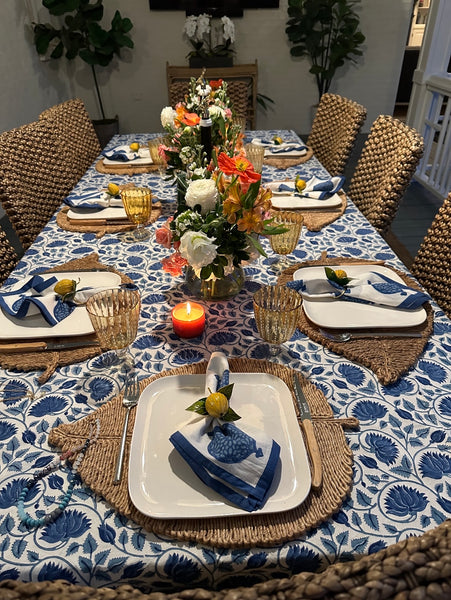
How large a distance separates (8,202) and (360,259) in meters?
1.16

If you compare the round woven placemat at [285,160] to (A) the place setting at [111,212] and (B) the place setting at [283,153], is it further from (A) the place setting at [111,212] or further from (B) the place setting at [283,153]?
(A) the place setting at [111,212]

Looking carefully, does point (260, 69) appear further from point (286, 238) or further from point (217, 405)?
point (217, 405)

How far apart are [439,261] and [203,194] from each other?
0.76m

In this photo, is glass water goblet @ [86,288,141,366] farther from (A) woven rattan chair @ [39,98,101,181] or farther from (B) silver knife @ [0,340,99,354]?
(A) woven rattan chair @ [39,98,101,181]

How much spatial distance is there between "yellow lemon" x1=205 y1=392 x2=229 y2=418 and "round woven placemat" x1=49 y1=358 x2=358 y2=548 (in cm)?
13

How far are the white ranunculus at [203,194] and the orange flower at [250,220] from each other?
66mm

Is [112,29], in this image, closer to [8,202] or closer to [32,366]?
[8,202]

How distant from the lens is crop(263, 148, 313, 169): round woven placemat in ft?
6.32

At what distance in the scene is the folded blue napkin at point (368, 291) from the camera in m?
1.00

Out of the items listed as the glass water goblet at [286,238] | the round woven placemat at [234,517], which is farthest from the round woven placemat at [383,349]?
the glass water goblet at [286,238]

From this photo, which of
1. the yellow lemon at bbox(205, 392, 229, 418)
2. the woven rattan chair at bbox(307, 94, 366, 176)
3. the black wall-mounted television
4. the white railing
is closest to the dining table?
the yellow lemon at bbox(205, 392, 229, 418)

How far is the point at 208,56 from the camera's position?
13.5ft

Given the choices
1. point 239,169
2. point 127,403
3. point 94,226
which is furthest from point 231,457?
point 94,226

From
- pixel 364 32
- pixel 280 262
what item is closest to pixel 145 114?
pixel 364 32
